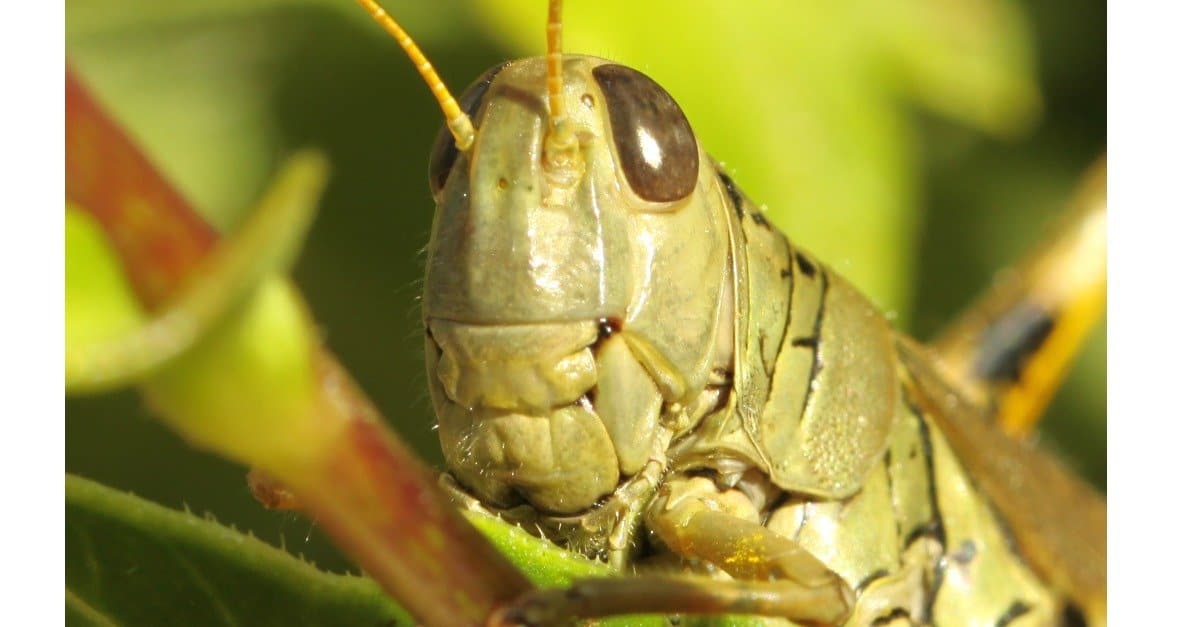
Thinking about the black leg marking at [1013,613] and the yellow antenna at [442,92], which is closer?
the yellow antenna at [442,92]

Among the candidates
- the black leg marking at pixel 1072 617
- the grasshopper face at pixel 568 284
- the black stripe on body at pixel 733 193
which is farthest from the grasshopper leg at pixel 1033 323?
the grasshopper face at pixel 568 284

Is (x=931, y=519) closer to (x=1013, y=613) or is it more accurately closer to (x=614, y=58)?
(x=1013, y=613)

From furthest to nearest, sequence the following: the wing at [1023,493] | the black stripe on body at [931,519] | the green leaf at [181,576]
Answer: the wing at [1023,493] < the black stripe on body at [931,519] < the green leaf at [181,576]

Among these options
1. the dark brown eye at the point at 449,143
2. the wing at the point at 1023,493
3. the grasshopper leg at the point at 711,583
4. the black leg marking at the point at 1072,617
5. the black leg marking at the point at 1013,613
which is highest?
the dark brown eye at the point at 449,143

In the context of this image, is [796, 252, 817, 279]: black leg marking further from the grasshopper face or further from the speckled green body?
the grasshopper face

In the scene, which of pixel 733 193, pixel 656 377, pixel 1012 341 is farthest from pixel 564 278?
pixel 1012 341

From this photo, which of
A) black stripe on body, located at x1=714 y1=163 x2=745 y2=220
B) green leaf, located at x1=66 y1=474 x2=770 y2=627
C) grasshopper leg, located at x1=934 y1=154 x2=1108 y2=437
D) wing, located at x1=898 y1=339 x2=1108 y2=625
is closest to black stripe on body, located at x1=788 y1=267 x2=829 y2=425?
black stripe on body, located at x1=714 y1=163 x2=745 y2=220

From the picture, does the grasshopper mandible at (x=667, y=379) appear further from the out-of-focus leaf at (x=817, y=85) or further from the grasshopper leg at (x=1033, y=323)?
the grasshopper leg at (x=1033, y=323)

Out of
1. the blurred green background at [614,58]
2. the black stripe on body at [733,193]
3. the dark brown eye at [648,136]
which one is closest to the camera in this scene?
the dark brown eye at [648,136]
